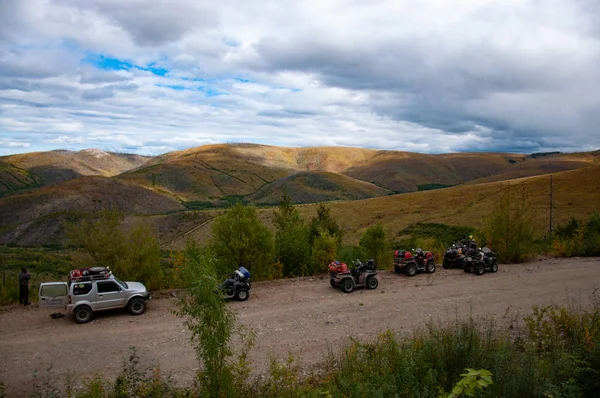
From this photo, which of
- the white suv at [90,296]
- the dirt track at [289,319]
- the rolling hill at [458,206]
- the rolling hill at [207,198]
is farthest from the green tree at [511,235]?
the rolling hill at [207,198]

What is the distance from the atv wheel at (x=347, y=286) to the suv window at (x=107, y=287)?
27.1ft

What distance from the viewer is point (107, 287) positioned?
43.2 feet

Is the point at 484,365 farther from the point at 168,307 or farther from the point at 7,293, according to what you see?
the point at 7,293

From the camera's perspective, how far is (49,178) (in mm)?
191000

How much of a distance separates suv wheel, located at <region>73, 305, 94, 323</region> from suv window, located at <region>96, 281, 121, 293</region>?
66cm

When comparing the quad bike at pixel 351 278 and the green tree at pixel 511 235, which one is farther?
the green tree at pixel 511 235

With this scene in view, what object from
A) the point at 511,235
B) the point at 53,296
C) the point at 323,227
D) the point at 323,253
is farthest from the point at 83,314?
the point at 511,235

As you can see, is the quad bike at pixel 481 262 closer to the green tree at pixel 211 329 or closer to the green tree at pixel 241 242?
the green tree at pixel 241 242

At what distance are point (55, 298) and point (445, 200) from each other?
59194mm

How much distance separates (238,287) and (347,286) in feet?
14.2

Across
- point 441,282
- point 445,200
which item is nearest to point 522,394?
point 441,282

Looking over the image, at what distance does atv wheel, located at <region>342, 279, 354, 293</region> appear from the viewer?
15.6 m

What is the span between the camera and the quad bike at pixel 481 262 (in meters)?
18.0

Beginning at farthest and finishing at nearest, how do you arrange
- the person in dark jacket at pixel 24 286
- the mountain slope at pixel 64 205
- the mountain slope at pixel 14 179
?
1. the mountain slope at pixel 14 179
2. the mountain slope at pixel 64 205
3. the person in dark jacket at pixel 24 286
